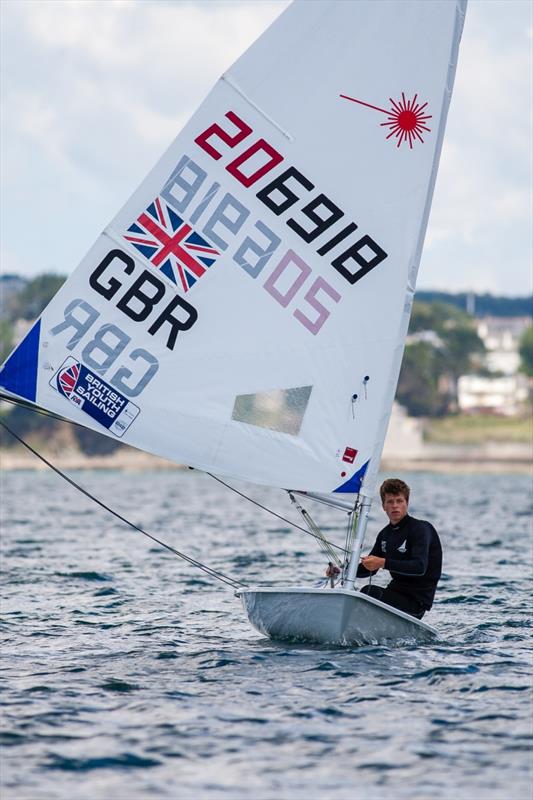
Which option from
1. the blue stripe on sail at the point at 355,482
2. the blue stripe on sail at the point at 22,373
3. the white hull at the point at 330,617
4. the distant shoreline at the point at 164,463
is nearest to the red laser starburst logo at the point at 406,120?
the blue stripe on sail at the point at 355,482

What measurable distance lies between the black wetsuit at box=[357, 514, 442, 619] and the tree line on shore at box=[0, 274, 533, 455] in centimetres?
10907

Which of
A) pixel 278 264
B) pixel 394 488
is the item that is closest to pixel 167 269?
pixel 278 264

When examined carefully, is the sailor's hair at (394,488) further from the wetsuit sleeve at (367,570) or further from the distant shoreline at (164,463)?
the distant shoreline at (164,463)

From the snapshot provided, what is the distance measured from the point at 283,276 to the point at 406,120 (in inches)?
63.9

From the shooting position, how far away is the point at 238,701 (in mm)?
9492

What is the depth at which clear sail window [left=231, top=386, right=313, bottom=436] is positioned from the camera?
1111 centimetres

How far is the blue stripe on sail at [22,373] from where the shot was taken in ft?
35.5

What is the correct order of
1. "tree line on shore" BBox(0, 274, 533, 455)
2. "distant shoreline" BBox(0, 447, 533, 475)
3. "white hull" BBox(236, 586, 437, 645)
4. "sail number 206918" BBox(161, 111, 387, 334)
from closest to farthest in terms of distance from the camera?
"white hull" BBox(236, 586, 437, 645), "sail number 206918" BBox(161, 111, 387, 334), "distant shoreline" BBox(0, 447, 533, 475), "tree line on shore" BBox(0, 274, 533, 455)

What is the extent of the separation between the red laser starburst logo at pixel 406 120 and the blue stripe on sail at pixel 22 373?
332cm

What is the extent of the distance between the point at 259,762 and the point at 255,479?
136 inches

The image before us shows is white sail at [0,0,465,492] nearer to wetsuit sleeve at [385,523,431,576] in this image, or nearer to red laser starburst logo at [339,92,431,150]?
red laser starburst logo at [339,92,431,150]

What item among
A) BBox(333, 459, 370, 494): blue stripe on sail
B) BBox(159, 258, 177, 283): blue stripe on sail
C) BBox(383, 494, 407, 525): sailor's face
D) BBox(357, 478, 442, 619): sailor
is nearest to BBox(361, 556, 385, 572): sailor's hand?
BBox(357, 478, 442, 619): sailor

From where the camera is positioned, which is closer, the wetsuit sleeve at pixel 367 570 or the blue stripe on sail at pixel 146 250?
the blue stripe on sail at pixel 146 250

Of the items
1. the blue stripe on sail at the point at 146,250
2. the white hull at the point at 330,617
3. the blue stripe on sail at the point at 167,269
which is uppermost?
the blue stripe on sail at the point at 146,250
